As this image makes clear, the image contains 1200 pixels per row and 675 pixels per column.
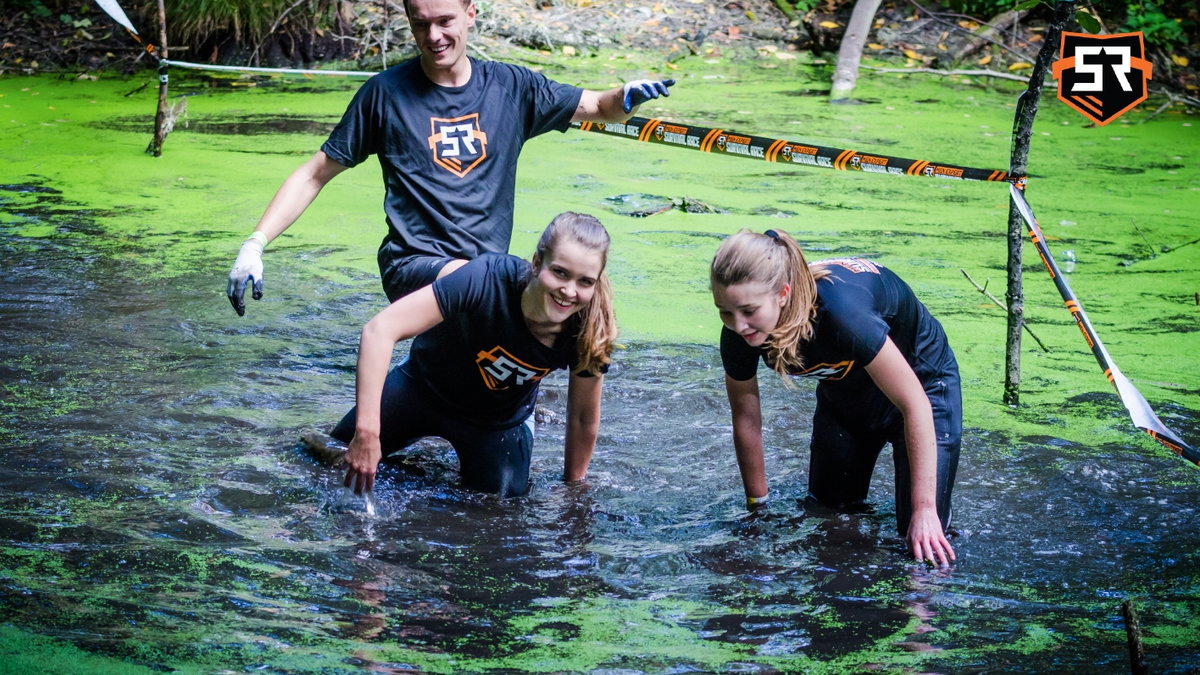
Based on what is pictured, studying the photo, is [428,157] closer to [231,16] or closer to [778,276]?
[778,276]

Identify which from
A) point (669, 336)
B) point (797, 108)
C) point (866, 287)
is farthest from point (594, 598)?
point (797, 108)

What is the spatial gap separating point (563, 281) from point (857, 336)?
2.54 feet

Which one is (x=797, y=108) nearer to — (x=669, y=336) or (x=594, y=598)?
(x=669, y=336)

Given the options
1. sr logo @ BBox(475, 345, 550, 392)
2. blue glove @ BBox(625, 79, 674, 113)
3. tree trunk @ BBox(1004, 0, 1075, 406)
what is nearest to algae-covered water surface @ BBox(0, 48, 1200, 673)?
tree trunk @ BBox(1004, 0, 1075, 406)

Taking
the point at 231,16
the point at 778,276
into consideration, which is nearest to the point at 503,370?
the point at 778,276

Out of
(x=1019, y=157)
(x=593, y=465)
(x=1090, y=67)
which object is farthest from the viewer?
(x=1090, y=67)

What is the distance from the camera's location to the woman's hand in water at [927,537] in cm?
316

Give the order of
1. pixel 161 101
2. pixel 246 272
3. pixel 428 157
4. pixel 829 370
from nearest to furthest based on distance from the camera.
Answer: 1. pixel 829 370
2. pixel 246 272
3. pixel 428 157
4. pixel 161 101

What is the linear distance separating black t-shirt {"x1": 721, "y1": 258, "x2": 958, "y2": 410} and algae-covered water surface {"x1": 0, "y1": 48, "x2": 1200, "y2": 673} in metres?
0.50

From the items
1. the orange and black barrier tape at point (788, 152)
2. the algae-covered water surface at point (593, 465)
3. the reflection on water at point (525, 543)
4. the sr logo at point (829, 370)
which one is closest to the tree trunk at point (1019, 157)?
the orange and black barrier tape at point (788, 152)

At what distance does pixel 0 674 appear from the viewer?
2.27m

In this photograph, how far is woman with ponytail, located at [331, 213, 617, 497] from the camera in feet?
10.4

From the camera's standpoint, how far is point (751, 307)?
2.96 metres

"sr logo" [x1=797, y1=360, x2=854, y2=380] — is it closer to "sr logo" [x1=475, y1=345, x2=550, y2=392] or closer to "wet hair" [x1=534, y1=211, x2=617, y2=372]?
"wet hair" [x1=534, y1=211, x2=617, y2=372]
